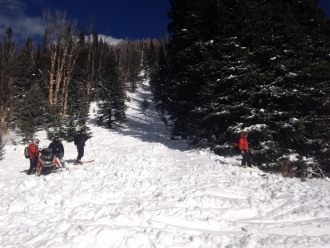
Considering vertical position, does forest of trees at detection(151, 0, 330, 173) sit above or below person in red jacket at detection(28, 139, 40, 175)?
above

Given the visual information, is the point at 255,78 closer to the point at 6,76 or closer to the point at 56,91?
the point at 6,76

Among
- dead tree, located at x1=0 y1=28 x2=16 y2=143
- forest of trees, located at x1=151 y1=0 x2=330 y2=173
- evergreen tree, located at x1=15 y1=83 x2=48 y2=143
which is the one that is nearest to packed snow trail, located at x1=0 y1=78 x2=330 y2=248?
forest of trees, located at x1=151 y1=0 x2=330 y2=173

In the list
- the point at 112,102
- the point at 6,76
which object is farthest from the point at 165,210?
the point at 112,102

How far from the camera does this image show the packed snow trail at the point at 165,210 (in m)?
4.87

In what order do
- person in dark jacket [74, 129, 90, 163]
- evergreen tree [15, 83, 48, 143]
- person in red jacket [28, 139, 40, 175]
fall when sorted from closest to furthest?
person in red jacket [28, 139, 40, 175]
person in dark jacket [74, 129, 90, 163]
evergreen tree [15, 83, 48, 143]

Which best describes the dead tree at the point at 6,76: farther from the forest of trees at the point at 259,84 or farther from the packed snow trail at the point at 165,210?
the forest of trees at the point at 259,84

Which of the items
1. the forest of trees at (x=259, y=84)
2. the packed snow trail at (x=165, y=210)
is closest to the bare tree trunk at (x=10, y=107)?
the packed snow trail at (x=165, y=210)

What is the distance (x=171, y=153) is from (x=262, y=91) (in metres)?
6.34

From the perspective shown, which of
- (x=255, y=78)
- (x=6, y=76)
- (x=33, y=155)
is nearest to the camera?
(x=33, y=155)

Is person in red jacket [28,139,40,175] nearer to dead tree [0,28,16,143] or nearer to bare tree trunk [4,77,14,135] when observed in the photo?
dead tree [0,28,16,143]

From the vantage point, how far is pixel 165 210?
620 centimetres

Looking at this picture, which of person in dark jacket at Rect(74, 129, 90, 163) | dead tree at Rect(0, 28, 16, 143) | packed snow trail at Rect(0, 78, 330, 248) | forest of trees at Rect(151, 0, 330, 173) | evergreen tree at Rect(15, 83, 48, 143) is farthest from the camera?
evergreen tree at Rect(15, 83, 48, 143)

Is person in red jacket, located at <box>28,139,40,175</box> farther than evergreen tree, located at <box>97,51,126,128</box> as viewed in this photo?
No

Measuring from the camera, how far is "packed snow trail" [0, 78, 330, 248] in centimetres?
487
